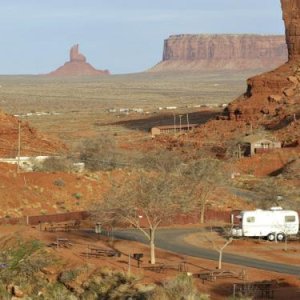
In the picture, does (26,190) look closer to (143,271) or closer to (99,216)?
(99,216)

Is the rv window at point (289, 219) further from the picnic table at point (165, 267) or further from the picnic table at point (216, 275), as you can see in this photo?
the picnic table at point (216, 275)

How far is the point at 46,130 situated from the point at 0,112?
50.5 m

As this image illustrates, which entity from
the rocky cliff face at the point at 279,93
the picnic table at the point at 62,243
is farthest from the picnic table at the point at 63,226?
the rocky cliff face at the point at 279,93

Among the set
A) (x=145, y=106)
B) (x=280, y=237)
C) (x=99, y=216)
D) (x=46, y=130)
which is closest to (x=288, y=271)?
(x=280, y=237)

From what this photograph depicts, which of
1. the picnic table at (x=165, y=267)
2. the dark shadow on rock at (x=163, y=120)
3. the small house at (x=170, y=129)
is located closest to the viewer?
the picnic table at (x=165, y=267)

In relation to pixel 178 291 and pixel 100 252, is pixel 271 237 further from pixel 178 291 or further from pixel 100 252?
pixel 178 291

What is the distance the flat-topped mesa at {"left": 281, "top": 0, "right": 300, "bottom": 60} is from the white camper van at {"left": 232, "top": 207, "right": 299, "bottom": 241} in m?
79.3

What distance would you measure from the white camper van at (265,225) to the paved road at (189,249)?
2.64m

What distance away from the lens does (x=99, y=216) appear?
143ft

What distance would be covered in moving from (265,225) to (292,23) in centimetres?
8115

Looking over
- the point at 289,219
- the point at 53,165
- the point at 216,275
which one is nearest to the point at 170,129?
the point at 53,165

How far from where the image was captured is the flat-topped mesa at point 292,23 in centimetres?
12056

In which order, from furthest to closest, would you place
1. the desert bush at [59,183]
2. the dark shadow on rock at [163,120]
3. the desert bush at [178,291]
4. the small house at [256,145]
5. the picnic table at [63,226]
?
1. the dark shadow on rock at [163,120]
2. the small house at [256,145]
3. the desert bush at [59,183]
4. the picnic table at [63,226]
5. the desert bush at [178,291]

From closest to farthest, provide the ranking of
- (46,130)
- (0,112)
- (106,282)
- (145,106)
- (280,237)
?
(106,282) → (280,237) → (0,112) → (46,130) → (145,106)
